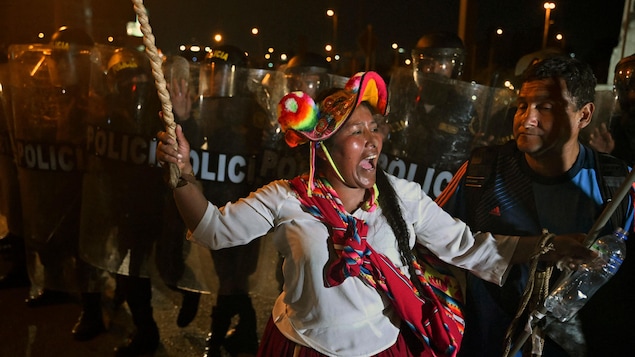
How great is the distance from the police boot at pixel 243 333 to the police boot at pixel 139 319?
0.61 m

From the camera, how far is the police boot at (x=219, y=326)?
13.6 ft

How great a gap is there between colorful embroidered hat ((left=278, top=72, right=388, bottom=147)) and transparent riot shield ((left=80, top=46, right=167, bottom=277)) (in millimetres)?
1984

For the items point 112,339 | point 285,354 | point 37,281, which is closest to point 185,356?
point 112,339

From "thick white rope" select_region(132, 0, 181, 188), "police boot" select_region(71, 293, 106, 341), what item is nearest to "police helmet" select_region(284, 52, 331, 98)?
"thick white rope" select_region(132, 0, 181, 188)

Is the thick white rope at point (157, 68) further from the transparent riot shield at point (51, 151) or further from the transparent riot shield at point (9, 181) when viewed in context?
the transparent riot shield at point (9, 181)

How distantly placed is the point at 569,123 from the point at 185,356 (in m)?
3.24

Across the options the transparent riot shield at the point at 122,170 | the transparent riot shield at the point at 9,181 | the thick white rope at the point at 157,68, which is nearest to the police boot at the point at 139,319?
the transparent riot shield at the point at 122,170

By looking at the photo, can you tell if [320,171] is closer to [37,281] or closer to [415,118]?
[415,118]

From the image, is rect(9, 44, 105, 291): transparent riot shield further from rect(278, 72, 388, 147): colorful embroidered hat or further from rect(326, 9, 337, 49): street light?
rect(326, 9, 337, 49): street light

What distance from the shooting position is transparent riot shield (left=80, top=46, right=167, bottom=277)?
3873mm

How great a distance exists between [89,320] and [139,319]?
58cm

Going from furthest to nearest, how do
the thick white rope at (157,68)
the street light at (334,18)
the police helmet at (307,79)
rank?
the street light at (334,18)
the police helmet at (307,79)
the thick white rope at (157,68)

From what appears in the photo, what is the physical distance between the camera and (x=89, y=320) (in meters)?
4.45

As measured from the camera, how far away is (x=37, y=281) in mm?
4555
